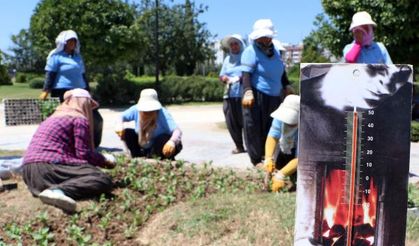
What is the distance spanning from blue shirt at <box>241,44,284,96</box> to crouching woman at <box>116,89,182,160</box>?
3.13 feet

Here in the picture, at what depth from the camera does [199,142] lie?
35.3 ft

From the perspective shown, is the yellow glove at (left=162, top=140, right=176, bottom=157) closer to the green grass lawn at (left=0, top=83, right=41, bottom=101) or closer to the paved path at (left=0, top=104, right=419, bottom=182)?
the paved path at (left=0, top=104, right=419, bottom=182)

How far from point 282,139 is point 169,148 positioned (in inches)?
56.1

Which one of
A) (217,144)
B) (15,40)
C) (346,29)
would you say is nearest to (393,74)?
A: (217,144)

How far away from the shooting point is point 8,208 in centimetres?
480

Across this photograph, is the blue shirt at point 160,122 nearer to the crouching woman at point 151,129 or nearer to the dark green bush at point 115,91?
the crouching woman at point 151,129

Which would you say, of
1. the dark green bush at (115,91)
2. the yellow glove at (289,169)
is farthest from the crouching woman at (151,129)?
the dark green bush at (115,91)

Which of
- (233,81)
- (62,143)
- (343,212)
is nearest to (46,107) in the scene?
(62,143)

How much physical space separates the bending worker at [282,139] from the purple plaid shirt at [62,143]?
1474mm

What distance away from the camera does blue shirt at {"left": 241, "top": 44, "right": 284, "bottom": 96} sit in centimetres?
638

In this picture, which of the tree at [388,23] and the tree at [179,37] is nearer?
the tree at [388,23]

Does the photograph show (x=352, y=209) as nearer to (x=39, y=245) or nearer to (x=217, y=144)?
(x=39, y=245)

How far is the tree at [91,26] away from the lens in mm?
19484

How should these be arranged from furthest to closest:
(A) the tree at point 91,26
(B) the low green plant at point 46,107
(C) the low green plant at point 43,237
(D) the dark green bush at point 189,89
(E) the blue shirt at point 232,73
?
(D) the dark green bush at point 189,89, (A) the tree at point 91,26, (E) the blue shirt at point 232,73, (B) the low green plant at point 46,107, (C) the low green plant at point 43,237
